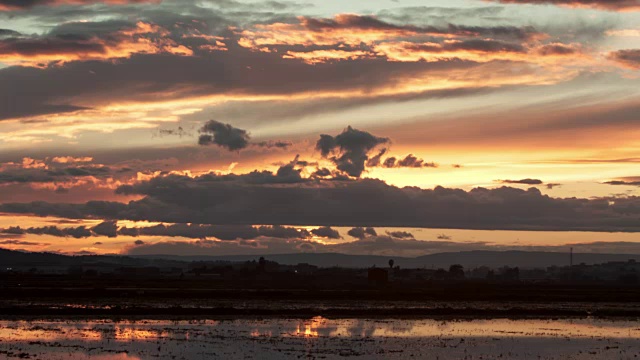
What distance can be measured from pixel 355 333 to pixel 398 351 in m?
10.9

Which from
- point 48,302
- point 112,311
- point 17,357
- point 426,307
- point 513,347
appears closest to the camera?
point 17,357

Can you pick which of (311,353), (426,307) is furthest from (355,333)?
(426,307)

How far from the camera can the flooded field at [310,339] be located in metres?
45.2

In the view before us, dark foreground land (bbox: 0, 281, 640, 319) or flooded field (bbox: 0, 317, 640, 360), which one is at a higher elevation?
dark foreground land (bbox: 0, 281, 640, 319)

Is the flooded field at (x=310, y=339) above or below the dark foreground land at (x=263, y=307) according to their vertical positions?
below

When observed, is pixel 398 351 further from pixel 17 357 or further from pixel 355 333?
pixel 17 357

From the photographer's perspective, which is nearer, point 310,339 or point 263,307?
point 310,339

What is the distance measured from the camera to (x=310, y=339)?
5319cm

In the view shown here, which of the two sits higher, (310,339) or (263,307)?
(263,307)

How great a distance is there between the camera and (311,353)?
4547cm

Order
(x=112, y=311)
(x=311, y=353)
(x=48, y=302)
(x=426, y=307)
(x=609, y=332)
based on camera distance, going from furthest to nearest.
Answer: (x=426, y=307)
(x=48, y=302)
(x=112, y=311)
(x=609, y=332)
(x=311, y=353)

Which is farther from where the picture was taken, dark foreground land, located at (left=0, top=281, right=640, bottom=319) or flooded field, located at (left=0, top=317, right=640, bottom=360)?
dark foreground land, located at (left=0, top=281, right=640, bottom=319)

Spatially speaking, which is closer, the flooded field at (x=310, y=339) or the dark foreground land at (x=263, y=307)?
the flooded field at (x=310, y=339)

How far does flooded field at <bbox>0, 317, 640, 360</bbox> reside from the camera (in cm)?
4525
